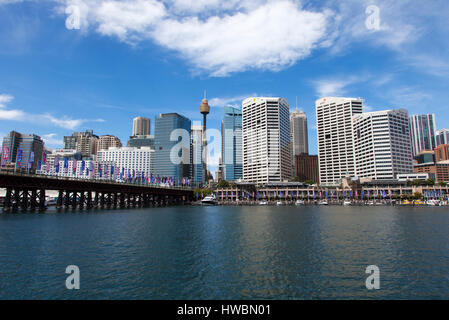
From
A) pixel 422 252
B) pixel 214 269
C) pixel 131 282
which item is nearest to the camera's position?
pixel 131 282

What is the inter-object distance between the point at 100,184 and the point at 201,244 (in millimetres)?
107375

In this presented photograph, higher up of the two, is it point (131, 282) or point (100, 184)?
point (100, 184)

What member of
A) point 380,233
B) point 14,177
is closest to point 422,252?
point 380,233

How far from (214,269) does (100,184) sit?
12040cm
